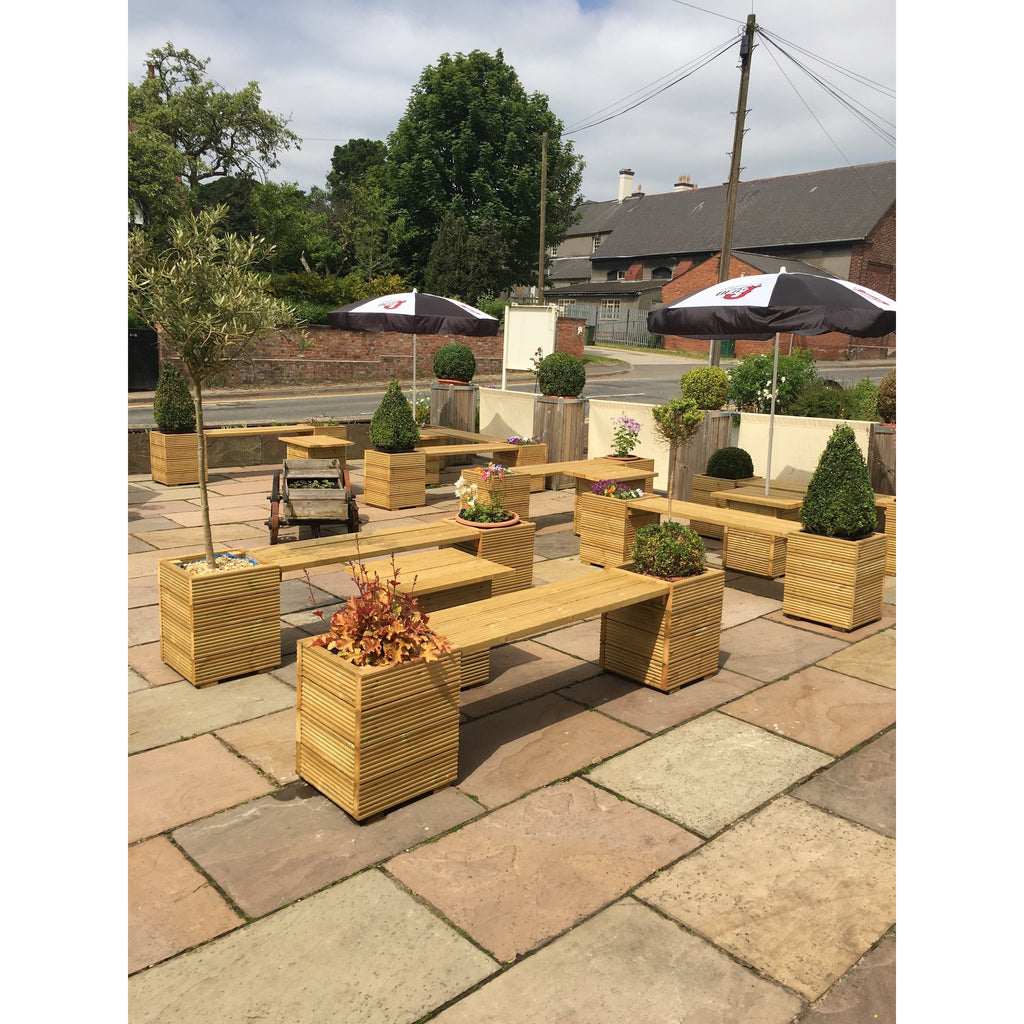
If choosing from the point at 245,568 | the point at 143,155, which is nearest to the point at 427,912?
the point at 245,568

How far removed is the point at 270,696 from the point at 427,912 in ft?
8.30

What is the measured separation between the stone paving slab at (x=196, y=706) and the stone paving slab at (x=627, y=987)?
2755mm

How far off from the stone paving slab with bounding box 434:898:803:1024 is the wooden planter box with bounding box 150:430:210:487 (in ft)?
35.6

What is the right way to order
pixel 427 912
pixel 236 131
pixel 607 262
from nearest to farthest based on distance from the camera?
pixel 427 912, pixel 236 131, pixel 607 262

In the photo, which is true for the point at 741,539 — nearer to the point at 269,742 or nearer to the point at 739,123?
the point at 269,742

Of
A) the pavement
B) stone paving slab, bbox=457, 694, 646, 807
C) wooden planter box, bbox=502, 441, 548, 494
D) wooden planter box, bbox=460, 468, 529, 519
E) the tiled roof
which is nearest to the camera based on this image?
the pavement

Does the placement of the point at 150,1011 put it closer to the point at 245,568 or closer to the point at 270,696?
the point at 270,696

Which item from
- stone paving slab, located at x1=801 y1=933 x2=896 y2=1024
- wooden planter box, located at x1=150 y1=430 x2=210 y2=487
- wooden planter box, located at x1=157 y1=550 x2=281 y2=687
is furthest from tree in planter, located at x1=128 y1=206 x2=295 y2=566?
wooden planter box, located at x1=150 y1=430 x2=210 y2=487

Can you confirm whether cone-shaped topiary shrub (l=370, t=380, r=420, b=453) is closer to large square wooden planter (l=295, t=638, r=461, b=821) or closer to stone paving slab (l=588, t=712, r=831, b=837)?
stone paving slab (l=588, t=712, r=831, b=837)

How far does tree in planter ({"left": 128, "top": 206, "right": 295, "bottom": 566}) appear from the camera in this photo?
6059 millimetres

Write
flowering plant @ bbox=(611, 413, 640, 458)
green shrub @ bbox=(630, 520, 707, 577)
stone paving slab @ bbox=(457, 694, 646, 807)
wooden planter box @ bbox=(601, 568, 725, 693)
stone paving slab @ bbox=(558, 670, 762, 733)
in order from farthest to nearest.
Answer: flowering plant @ bbox=(611, 413, 640, 458)
green shrub @ bbox=(630, 520, 707, 577)
wooden planter box @ bbox=(601, 568, 725, 693)
stone paving slab @ bbox=(558, 670, 762, 733)
stone paving slab @ bbox=(457, 694, 646, 807)

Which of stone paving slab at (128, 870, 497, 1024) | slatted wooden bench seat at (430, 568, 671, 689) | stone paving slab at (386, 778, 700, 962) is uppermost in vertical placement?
slatted wooden bench seat at (430, 568, 671, 689)

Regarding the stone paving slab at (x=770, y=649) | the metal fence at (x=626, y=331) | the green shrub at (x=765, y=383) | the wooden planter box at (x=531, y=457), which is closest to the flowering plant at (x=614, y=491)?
the stone paving slab at (x=770, y=649)

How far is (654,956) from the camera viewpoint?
11.1 feet
